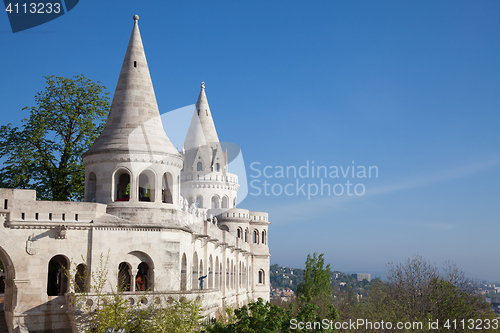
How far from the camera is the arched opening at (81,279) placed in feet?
75.2

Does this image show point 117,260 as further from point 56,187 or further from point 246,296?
point 246,296

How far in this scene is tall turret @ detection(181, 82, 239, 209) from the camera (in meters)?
50.1

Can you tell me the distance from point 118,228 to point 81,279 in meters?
2.53

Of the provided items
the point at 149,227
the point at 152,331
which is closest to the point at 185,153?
the point at 149,227

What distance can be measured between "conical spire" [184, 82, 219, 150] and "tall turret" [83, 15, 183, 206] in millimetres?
22222

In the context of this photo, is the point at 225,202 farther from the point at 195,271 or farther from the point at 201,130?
the point at 195,271

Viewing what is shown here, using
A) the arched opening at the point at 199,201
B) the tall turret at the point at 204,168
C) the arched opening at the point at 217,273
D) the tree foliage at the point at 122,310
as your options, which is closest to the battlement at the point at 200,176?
the tall turret at the point at 204,168

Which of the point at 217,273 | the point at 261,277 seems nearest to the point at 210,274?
the point at 217,273

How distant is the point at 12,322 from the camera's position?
22.6m

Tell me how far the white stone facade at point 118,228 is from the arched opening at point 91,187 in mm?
44

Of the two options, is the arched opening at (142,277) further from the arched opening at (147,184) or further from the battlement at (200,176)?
the battlement at (200,176)

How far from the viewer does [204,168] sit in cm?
5059

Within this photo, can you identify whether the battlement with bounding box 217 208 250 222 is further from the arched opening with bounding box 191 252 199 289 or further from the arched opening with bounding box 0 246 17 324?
the arched opening with bounding box 0 246 17 324

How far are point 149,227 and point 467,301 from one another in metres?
18.8
